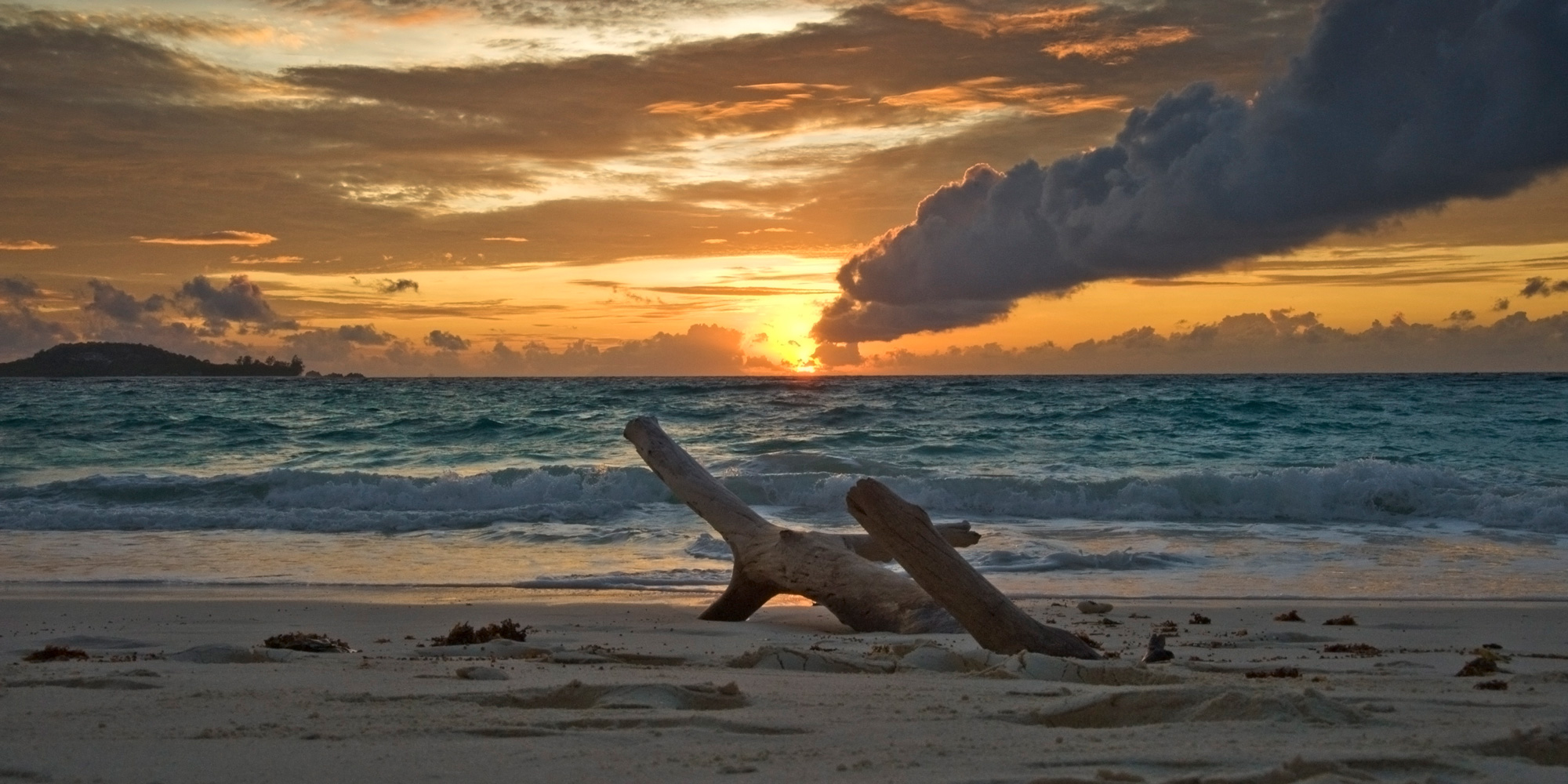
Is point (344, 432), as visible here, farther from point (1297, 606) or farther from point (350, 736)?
point (350, 736)

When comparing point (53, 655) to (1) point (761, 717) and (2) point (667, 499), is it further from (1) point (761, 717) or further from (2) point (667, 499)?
(2) point (667, 499)

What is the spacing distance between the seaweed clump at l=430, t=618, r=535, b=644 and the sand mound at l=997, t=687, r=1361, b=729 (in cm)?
385

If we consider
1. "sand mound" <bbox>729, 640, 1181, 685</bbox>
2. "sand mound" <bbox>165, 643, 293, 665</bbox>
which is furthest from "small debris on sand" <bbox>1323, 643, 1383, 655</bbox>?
"sand mound" <bbox>165, 643, 293, 665</bbox>

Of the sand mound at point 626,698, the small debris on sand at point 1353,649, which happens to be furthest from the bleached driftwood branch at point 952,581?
the sand mound at point 626,698

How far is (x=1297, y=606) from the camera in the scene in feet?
32.6

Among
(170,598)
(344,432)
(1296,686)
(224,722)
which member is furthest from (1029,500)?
(344,432)

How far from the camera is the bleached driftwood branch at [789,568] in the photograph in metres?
8.12

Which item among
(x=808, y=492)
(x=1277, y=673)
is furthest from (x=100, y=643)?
(x=808, y=492)

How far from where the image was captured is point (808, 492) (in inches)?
846

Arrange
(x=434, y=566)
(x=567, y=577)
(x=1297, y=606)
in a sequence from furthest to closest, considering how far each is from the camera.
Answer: (x=434, y=566), (x=567, y=577), (x=1297, y=606)

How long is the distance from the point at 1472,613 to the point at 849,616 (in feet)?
16.5

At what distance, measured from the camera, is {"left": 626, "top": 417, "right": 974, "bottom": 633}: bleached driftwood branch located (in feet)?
26.6

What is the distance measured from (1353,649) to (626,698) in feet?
15.5

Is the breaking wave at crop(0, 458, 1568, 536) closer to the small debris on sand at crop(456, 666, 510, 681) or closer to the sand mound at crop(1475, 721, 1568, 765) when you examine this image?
the small debris on sand at crop(456, 666, 510, 681)
